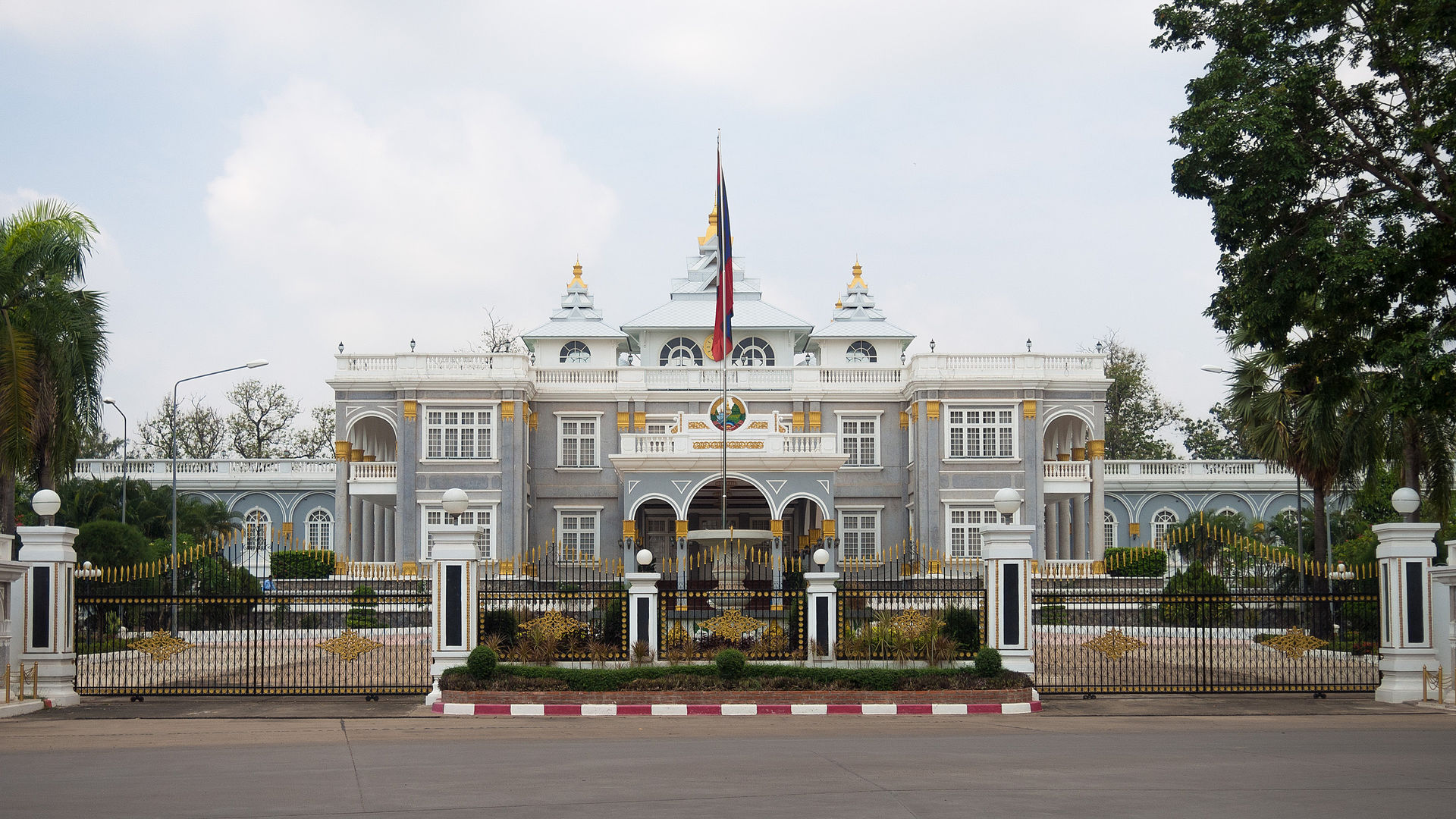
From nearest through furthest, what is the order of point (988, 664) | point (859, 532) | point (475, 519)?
1. point (988, 664)
2. point (475, 519)
3. point (859, 532)

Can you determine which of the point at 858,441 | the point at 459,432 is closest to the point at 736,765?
the point at 459,432

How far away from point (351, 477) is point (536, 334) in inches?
366

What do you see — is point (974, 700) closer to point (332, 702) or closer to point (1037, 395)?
point (332, 702)

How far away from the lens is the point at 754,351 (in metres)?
48.2

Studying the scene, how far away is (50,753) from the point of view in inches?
554

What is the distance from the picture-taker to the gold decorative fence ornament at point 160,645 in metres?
20.0

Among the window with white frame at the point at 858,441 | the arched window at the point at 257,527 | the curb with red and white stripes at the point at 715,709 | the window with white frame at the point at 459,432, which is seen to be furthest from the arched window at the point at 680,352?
the curb with red and white stripes at the point at 715,709

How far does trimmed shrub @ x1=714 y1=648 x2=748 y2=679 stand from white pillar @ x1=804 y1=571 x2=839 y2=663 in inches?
65.7

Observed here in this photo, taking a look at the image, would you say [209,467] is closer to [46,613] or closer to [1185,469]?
[46,613]

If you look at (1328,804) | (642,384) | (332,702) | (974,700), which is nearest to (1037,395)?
(642,384)

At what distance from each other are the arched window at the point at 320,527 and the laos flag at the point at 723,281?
22848 mm

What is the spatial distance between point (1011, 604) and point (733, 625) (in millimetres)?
3951

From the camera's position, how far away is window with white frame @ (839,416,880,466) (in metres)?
44.2

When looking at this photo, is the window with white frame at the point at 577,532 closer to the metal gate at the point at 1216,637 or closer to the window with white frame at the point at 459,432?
the window with white frame at the point at 459,432
